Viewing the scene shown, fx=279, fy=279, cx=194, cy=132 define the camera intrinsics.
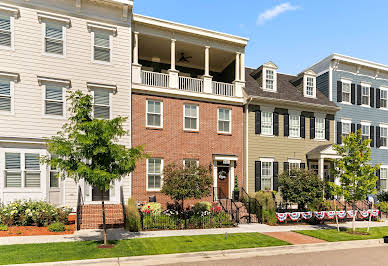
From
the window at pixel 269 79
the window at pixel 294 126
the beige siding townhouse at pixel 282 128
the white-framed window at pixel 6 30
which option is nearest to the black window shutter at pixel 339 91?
the beige siding townhouse at pixel 282 128

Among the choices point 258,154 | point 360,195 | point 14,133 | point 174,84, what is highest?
point 174,84

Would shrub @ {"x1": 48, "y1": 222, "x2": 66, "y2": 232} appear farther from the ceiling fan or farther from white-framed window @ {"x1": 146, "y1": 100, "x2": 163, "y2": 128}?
the ceiling fan

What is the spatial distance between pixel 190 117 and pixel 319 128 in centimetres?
1057

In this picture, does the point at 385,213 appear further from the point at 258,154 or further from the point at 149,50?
the point at 149,50

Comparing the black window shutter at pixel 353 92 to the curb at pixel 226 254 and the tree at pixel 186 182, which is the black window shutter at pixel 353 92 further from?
the tree at pixel 186 182

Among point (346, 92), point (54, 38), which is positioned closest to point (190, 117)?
point (54, 38)

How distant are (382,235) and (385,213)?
25.1ft

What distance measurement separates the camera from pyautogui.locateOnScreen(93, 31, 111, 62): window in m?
16.4

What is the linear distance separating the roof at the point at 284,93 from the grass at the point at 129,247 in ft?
34.6

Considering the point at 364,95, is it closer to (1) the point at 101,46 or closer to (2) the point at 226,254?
→ (2) the point at 226,254

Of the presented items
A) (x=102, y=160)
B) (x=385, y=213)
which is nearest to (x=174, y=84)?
(x=102, y=160)

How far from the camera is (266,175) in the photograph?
19.9 meters

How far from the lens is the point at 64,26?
15.7 metres

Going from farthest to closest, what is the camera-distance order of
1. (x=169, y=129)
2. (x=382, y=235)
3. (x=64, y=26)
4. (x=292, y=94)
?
(x=292, y=94), (x=169, y=129), (x=64, y=26), (x=382, y=235)
